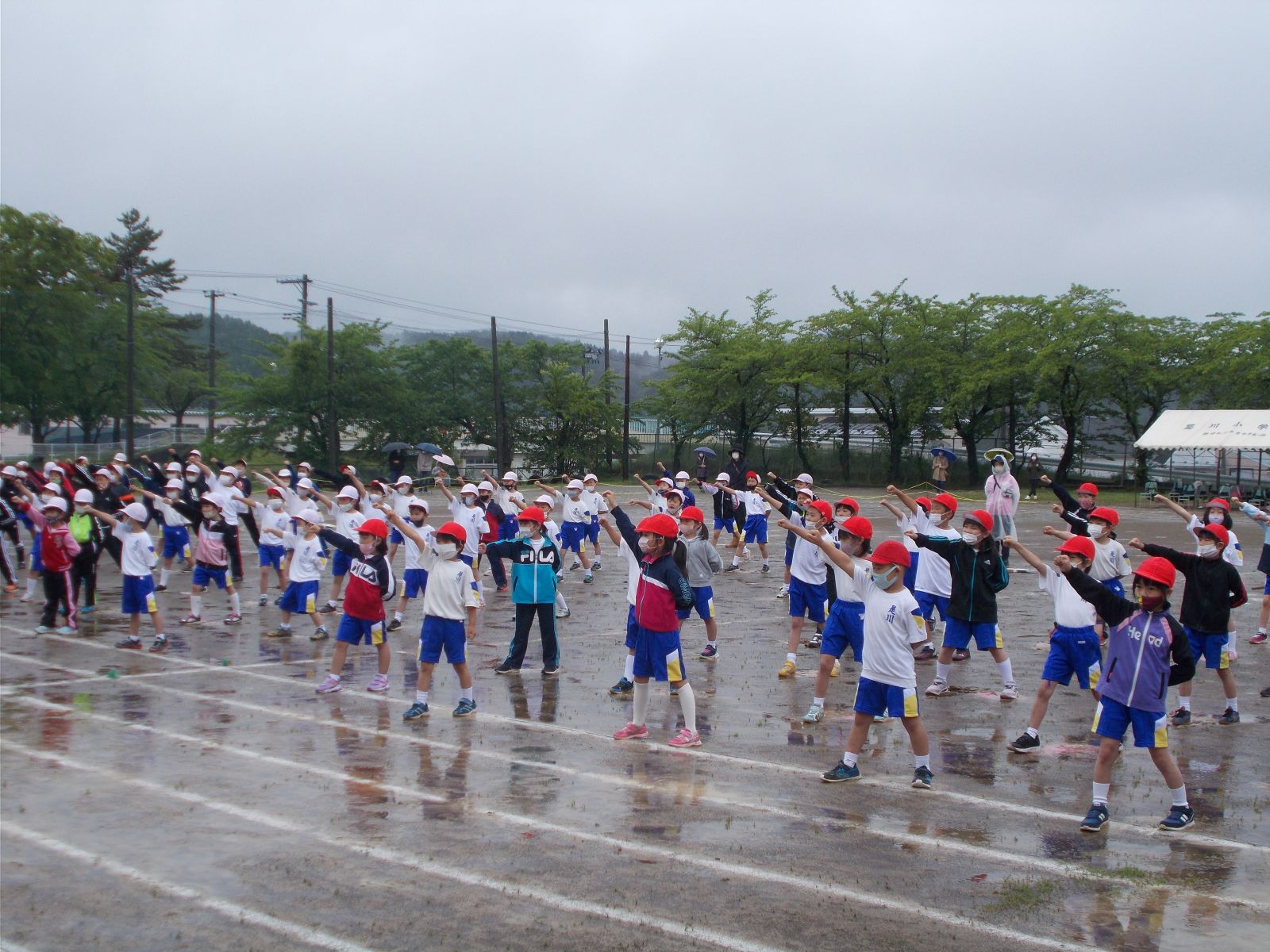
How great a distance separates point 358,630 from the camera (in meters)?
10.3

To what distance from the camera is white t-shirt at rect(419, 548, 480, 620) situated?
30.9 ft

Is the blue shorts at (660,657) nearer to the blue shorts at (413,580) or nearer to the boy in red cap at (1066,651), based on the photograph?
the boy in red cap at (1066,651)

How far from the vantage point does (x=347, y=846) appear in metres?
6.32

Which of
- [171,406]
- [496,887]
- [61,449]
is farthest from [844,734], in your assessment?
[171,406]

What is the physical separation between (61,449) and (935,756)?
4656cm

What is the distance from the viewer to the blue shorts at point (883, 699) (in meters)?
7.48

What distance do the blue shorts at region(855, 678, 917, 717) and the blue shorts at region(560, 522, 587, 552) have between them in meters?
11.0

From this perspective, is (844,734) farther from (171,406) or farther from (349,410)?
(171,406)

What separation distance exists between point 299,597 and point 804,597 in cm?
573

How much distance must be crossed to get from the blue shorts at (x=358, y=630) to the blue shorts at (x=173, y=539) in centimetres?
811

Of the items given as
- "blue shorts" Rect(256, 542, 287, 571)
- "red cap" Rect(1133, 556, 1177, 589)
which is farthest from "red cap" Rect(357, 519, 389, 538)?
"red cap" Rect(1133, 556, 1177, 589)

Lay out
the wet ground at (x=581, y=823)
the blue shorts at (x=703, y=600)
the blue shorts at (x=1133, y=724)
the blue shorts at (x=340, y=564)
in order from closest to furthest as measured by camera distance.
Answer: the wet ground at (x=581, y=823), the blue shorts at (x=1133, y=724), the blue shorts at (x=703, y=600), the blue shorts at (x=340, y=564)

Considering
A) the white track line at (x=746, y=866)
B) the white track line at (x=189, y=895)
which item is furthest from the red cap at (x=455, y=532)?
the white track line at (x=189, y=895)

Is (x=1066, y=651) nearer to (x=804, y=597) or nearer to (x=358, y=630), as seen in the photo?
(x=804, y=597)
